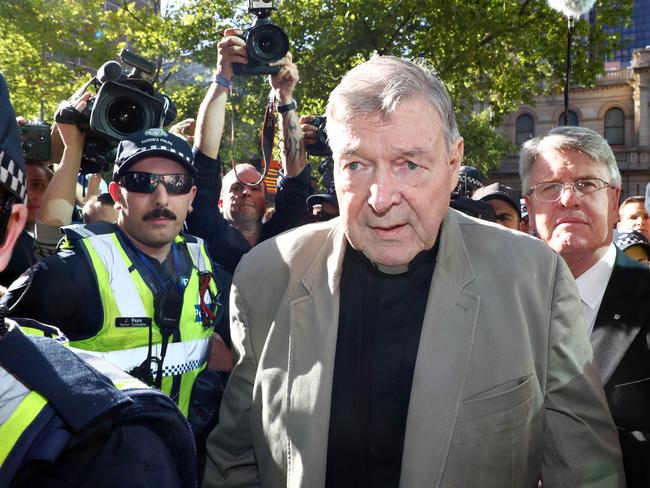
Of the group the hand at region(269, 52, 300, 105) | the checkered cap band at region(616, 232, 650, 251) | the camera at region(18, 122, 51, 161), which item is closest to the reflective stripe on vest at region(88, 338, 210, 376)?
the camera at region(18, 122, 51, 161)

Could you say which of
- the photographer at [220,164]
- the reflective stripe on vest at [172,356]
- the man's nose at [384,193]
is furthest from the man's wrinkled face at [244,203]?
the man's nose at [384,193]

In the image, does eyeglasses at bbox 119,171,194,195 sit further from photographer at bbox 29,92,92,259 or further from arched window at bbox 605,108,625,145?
arched window at bbox 605,108,625,145

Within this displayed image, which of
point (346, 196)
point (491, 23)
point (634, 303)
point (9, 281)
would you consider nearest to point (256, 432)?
point (346, 196)

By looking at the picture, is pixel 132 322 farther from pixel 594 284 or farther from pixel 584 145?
pixel 584 145

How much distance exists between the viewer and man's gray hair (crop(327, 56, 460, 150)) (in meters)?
1.80

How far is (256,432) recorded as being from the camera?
1.94 m

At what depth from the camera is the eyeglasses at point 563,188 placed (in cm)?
258

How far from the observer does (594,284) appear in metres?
2.48

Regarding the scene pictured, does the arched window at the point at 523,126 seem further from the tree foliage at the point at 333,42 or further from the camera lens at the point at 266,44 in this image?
the camera lens at the point at 266,44

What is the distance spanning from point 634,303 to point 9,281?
9.44 feet

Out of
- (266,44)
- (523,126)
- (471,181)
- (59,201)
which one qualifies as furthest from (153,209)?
(523,126)

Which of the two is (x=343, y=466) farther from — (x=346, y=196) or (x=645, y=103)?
(x=645, y=103)

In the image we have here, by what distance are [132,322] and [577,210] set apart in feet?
6.11

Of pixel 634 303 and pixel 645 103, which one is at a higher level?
pixel 645 103
